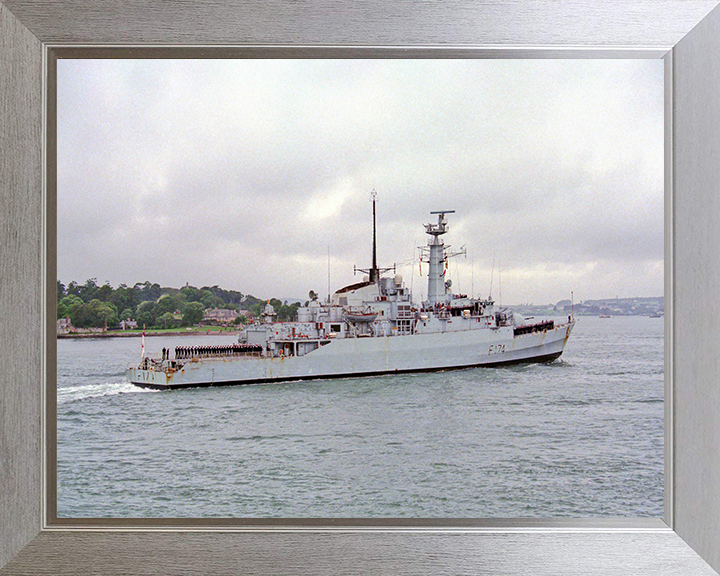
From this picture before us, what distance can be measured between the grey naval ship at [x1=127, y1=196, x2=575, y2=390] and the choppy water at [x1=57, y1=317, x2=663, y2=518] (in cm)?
9

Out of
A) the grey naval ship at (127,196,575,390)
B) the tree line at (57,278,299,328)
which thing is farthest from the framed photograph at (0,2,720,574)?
the grey naval ship at (127,196,575,390)

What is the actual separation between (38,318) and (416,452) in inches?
52.2

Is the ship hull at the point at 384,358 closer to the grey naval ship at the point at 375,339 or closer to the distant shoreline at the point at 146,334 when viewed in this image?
the grey naval ship at the point at 375,339

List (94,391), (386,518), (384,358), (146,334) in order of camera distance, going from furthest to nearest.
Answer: (384,358)
(146,334)
(94,391)
(386,518)

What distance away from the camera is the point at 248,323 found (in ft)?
7.10

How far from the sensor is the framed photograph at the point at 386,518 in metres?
1.55

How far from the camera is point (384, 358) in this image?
236 cm

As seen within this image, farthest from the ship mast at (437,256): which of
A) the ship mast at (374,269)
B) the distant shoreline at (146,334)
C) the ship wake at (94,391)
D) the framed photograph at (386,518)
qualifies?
the ship wake at (94,391)

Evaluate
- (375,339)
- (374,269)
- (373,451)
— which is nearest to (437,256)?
(374,269)

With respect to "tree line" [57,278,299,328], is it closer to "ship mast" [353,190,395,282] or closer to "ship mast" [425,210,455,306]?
"ship mast" [353,190,395,282]

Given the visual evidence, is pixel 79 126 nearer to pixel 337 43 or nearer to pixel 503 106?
pixel 337 43

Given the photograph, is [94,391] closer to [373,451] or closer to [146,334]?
[146,334]

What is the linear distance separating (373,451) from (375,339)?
1.63ft

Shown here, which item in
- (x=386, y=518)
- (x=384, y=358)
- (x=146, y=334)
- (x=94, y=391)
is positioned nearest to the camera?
(x=386, y=518)
